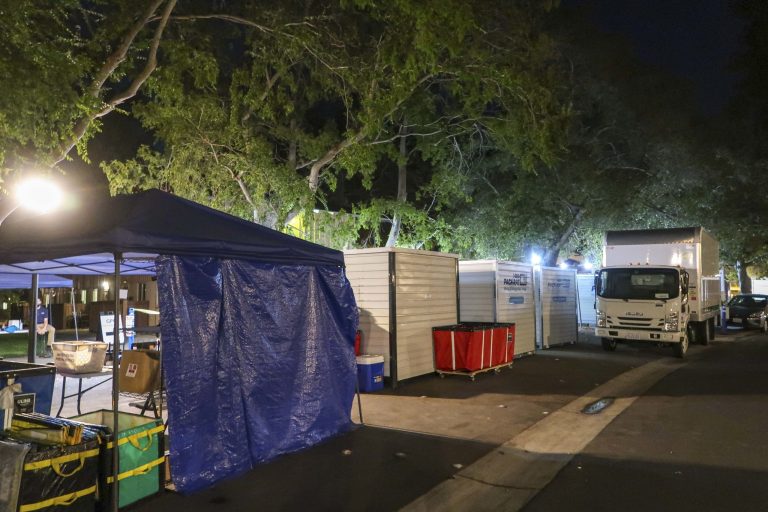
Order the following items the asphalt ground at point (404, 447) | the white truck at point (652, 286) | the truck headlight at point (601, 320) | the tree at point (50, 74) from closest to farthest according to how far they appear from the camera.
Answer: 1. the asphalt ground at point (404, 447)
2. the tree at point (50, 74)
3. the white truck at point (652, 286)
4. the truck headlight at point (601, 320)

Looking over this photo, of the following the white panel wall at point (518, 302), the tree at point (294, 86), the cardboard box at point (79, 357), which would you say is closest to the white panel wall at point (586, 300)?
the white panel wall at point (518, 302)

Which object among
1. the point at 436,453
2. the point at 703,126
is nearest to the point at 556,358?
the point at 436,453

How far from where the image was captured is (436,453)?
698cm

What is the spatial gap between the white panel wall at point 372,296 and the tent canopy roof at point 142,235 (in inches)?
156

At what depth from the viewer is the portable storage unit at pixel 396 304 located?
36.3ft

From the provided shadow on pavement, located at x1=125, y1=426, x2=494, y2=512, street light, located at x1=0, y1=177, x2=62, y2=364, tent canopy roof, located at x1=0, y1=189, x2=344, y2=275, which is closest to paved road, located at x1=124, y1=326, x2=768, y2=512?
shadow on pavement, located at x1=125, y1=426, x2=494, y2=512

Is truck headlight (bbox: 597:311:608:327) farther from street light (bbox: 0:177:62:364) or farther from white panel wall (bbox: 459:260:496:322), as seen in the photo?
street light (bbox: 0:177:62:364)

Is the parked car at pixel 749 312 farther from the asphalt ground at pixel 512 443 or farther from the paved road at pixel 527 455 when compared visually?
the paved road at pixel 527 455

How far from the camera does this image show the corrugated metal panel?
1127 centimetres

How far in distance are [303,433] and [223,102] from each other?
32.6 feet

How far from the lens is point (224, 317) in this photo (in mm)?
6152

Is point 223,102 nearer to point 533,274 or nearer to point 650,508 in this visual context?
point 533,274

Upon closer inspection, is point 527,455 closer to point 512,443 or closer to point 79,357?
point 512,443

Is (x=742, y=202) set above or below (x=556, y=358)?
above
